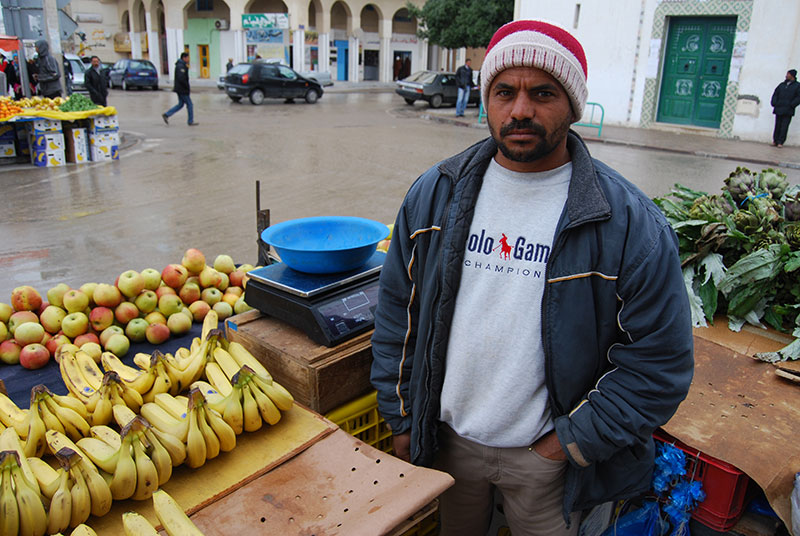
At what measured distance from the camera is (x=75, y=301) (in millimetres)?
3412

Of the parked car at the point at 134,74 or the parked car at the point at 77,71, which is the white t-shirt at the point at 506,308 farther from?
the parked car at the point at 134,74

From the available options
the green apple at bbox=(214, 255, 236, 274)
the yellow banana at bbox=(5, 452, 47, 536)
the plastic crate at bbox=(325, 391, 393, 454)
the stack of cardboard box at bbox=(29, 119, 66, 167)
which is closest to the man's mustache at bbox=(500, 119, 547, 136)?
the plastic crate at bbox=(325, 391, 393, 454)

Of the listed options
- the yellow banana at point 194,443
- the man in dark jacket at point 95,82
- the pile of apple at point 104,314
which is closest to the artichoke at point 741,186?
the pile of apple at point 104,314

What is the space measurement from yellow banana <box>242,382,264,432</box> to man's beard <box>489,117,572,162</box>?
1.19 m

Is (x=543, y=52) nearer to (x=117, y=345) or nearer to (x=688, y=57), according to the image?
(x=117, y=345)

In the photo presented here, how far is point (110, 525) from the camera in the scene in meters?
1.79

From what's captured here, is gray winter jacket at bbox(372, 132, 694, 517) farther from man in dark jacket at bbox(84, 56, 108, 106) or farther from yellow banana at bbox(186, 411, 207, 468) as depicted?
man in dark jacket at bbox(84, 56, 108, 106)

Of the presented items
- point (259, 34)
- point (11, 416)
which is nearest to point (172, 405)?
point (11, 416)

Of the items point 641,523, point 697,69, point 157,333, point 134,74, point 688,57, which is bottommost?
point 641,523

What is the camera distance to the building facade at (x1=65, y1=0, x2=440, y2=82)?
34625mm

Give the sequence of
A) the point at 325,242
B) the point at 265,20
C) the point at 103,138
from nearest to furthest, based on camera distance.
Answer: the point at 325,242 → the point at 103,138 → the point at 265,20

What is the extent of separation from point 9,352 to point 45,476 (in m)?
1.67

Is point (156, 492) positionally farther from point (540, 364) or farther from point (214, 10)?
point (214, 10)

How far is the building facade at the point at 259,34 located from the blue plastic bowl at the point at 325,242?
34.1 metres
